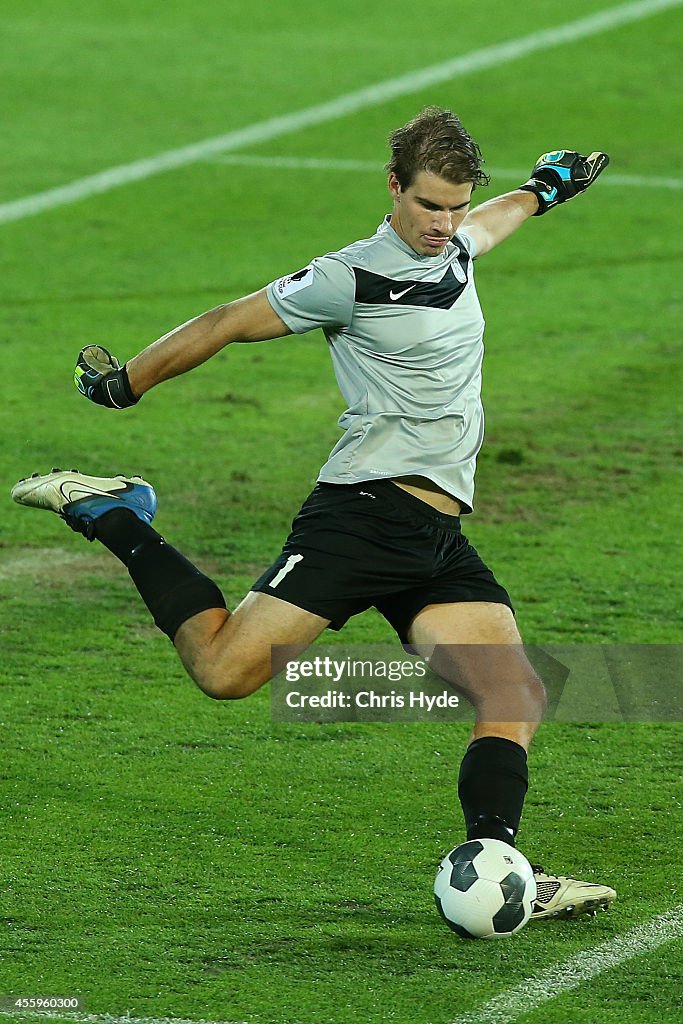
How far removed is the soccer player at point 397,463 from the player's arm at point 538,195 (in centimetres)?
58

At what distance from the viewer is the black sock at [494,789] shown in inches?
194

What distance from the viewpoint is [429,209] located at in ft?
16.9

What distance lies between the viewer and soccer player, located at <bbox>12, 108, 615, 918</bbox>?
17.0ft

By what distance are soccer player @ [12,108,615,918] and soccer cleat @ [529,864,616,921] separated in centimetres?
2

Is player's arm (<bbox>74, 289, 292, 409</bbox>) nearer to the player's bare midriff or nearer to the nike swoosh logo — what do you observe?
the nike swoosh logo

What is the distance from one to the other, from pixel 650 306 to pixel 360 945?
8.40 m

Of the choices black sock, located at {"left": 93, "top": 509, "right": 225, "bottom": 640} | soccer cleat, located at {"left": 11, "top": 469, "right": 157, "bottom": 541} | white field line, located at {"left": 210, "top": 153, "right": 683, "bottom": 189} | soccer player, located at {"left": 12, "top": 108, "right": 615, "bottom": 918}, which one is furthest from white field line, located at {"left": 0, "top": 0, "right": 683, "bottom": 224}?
soccer player, located at {"left": 12, "top": 108, "right": 615, "bottom": 918}

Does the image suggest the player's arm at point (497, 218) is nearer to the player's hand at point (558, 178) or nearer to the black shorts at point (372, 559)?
the player's hand at point (558, 178)

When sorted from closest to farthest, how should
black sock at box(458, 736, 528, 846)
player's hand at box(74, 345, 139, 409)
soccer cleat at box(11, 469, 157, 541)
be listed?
black sock at box(458, 736, 528, 846), player's hand at box(74, 345, 139, 409), soccer cleat at box(11, 469, 157, 541)

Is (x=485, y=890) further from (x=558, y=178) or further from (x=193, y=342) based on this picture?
(x=558, y=178)

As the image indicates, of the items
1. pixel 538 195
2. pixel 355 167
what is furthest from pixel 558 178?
pixel 355 167

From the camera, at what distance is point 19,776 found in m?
5.91

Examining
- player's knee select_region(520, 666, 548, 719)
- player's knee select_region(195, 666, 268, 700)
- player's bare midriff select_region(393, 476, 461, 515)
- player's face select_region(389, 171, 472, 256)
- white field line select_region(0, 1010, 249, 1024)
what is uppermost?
player's face select_region(389, 171, 472, 256)

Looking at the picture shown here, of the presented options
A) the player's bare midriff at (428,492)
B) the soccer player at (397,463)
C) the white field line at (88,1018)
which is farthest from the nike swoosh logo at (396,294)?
the white field line at (88,1018)
